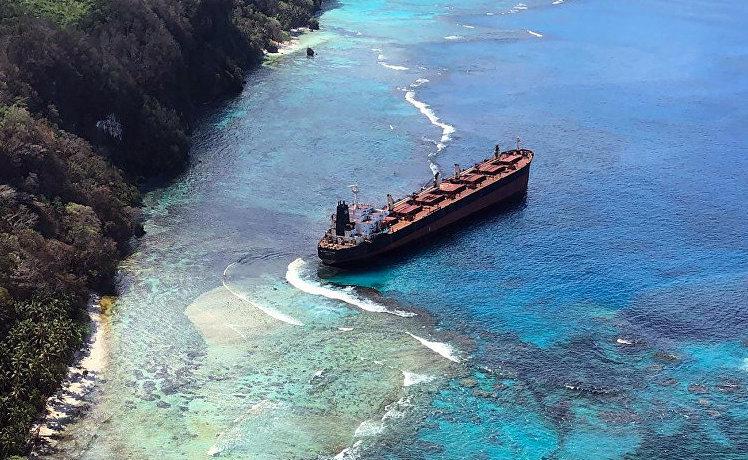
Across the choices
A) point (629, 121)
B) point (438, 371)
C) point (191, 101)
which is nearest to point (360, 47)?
point (191, 101)

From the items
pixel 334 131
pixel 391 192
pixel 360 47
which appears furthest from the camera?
pixel 360 47

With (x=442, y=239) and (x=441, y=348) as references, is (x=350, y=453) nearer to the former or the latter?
(x=441, y=348)

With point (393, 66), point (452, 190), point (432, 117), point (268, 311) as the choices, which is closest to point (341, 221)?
point (268, 311)

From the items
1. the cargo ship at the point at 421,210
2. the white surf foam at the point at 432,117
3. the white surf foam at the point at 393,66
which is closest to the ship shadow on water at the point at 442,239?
the cargo ship at the point at 421,210

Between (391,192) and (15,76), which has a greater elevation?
(15,76)

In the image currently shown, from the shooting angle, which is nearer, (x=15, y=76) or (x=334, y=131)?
(x=15, y=76)

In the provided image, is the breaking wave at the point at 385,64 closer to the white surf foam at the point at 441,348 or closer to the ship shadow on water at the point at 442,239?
the ship shadow on water at the point at 442,239

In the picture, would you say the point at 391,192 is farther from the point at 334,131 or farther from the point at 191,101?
the point at 191,101
